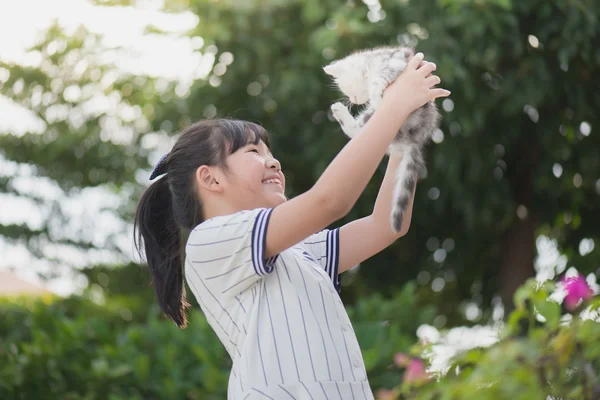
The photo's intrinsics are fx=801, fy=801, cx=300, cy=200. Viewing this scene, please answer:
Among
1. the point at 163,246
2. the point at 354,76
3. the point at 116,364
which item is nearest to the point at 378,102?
the point at 354,76

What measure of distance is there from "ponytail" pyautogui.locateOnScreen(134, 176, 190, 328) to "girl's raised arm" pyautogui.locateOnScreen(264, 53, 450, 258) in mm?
628

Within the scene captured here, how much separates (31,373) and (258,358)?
9.36 ft

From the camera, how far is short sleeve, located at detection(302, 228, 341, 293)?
2045 millimetres

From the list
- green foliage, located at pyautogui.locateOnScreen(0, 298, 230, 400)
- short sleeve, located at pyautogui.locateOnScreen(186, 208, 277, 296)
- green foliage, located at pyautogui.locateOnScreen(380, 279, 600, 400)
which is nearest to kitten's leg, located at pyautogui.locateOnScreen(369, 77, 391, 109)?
short sleeve, located at pyautogui.locateOnScreen(186, 208, 277, 296)

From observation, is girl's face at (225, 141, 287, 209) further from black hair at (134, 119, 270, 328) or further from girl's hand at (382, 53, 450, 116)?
girl's hand at (382, 53, 450, 116)

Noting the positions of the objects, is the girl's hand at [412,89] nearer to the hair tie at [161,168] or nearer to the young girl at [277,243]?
the young girl at [277,243]

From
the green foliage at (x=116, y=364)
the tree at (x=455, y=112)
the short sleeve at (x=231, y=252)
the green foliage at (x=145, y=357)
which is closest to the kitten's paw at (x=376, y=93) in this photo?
the short sleeve at (x=231, y=252)

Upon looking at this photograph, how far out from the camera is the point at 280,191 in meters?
1.98

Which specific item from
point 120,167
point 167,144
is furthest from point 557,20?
point 120,167

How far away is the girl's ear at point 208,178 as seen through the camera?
77.8 inches

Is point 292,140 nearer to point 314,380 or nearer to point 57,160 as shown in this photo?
point 57,160

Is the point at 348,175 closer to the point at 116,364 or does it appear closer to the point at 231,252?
the point at 231,252

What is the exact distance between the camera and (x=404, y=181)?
5.89 ft

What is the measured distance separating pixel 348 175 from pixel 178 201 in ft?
2.11
